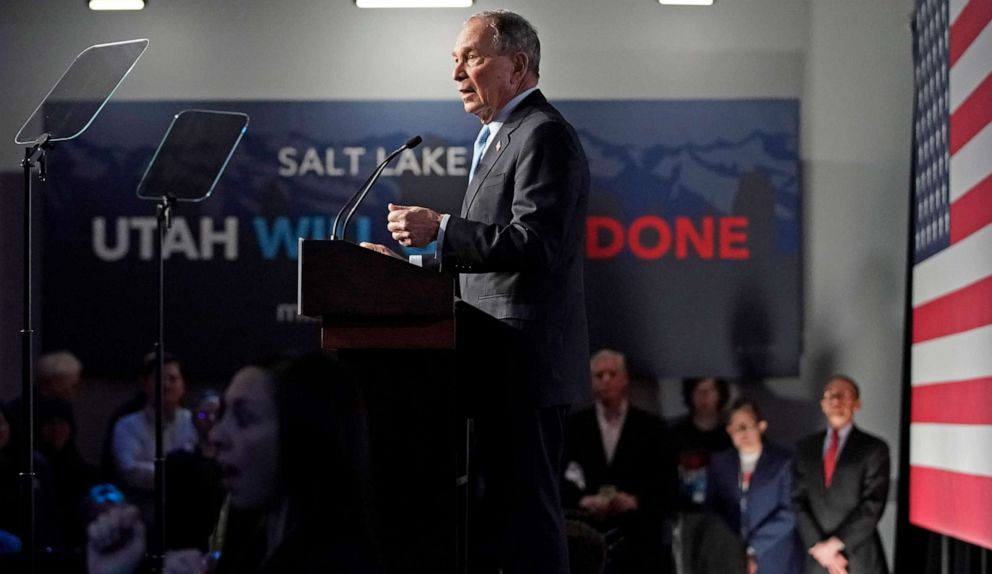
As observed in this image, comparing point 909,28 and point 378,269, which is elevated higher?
point 909,28

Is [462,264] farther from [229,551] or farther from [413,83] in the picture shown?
[413,83]

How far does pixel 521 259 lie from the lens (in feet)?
8.64

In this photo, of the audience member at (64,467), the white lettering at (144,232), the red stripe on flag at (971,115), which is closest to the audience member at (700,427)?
the red stripe on flag at (971,115)

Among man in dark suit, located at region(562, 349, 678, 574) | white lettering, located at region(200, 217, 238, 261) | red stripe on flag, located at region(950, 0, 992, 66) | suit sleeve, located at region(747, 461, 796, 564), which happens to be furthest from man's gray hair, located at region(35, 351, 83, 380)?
red stripe on flag, located at region(950, 0, 992, 66)

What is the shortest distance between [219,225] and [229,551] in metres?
4.46

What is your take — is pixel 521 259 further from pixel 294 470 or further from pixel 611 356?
pixel 611 356

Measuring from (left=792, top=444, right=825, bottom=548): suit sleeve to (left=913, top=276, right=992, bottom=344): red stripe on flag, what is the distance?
31.9 inches

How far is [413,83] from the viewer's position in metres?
5.91

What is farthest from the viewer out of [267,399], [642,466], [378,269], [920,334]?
[642,466]

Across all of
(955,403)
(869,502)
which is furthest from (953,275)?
(869,502)

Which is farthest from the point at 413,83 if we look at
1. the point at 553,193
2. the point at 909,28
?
the point at 553,193

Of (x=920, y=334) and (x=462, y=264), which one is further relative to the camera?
(x=920, y=334)

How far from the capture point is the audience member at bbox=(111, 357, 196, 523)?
18.6 ft

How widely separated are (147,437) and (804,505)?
2811 millimetres
